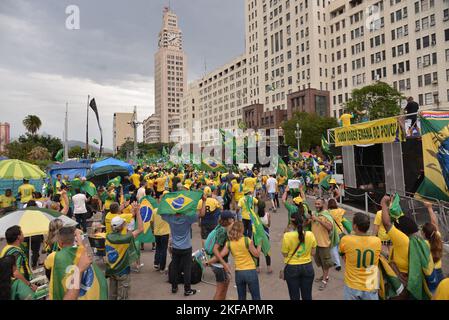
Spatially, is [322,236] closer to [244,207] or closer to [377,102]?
[244,207]

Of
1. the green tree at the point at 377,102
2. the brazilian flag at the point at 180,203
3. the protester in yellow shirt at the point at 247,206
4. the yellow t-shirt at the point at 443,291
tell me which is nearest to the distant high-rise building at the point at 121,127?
the green tree at the point at 377,102

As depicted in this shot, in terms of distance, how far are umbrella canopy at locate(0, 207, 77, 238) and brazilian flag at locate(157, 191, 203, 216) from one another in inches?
67.3

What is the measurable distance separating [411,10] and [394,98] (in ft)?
73.1

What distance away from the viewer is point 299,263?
4.40 metres

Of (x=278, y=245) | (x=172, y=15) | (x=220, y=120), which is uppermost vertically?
(x=172, y=15)

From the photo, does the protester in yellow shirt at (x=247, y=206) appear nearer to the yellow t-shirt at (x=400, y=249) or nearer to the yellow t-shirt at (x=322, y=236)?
the yellow t-shirt at (x=322, y=236)

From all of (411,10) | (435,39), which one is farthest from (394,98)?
(411,10)

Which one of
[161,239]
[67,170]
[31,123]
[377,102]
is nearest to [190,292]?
[161,239]

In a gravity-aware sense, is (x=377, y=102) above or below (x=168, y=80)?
below

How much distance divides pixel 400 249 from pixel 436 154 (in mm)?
6044

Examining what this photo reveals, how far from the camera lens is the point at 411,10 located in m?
47.9

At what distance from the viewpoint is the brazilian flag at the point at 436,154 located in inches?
333

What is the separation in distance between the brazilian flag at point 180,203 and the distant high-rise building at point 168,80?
153 meters
